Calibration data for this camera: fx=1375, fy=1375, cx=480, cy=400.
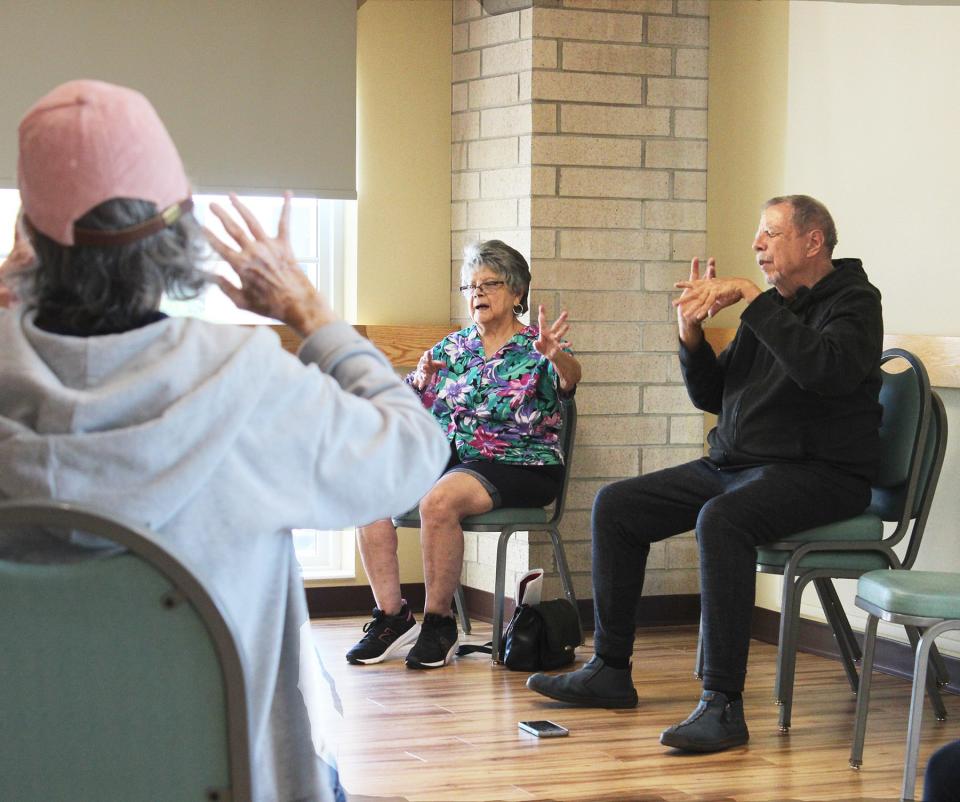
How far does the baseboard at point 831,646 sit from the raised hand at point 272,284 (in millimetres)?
Answer: 2947

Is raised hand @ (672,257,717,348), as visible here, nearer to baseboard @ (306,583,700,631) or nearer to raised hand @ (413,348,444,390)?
raised hand @ (413,348,444,390)

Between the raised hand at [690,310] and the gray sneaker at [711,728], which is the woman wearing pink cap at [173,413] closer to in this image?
the gray sneaker at [711,728]

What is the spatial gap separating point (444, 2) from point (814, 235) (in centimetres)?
213

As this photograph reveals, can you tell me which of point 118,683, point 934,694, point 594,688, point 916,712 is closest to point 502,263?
point 594,688

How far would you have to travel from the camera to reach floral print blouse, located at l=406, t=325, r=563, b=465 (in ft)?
14.4

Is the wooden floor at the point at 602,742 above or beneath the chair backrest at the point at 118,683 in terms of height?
beneath

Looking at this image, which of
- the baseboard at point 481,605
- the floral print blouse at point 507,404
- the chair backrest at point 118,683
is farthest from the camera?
the baseboard at point 481,605

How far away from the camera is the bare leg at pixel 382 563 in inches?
175

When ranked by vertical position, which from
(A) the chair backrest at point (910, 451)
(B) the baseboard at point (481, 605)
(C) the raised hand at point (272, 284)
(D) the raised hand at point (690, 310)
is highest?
(C) the raised hand at point (272, 284)

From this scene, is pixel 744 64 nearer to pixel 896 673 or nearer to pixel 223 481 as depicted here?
pixel 896 673

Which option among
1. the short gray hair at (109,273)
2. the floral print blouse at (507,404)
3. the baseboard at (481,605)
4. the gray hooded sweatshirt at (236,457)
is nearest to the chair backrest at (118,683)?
the gray hooded sweatshirt at (236,457)

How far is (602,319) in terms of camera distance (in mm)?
4828

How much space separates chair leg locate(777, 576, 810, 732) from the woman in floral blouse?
1.10 metres

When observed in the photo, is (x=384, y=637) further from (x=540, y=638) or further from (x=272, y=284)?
(x=272, y=284)
